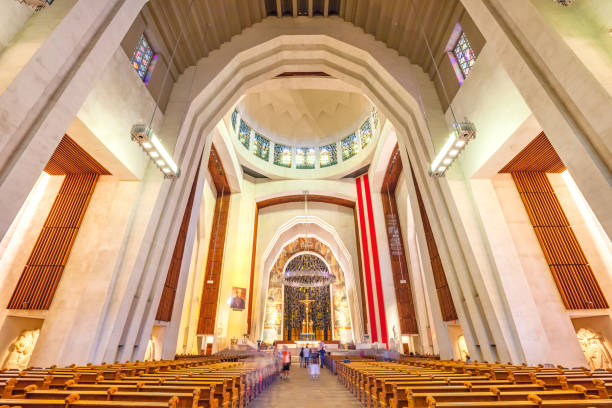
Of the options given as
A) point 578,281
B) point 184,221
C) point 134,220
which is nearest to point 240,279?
point 184,221

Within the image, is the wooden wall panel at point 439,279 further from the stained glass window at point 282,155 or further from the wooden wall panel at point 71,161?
the stained glass window at point 282,155

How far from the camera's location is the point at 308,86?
11.9 meters

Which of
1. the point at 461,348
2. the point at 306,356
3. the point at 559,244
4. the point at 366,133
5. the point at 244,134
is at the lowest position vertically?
the point at 306,356

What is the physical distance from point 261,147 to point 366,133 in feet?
23.8

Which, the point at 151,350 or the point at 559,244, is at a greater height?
the point at 559,244

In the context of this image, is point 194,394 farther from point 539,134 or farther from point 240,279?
point 240,279

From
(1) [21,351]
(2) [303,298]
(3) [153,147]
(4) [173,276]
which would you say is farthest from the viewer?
(2) [303,298]

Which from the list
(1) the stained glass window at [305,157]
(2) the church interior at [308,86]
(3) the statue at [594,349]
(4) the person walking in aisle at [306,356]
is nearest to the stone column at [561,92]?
(2) the church interior at [308,86]

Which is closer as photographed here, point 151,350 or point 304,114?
point 151,350

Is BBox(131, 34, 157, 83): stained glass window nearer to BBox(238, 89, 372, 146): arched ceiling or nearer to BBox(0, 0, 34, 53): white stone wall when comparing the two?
BBox(0, 0, 34, 53): white stone wall

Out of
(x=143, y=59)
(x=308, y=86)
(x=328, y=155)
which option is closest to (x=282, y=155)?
(x=328, y=155)

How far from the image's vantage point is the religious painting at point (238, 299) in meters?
14.7

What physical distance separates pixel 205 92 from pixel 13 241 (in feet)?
20.4

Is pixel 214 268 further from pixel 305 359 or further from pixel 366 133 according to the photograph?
pixel 366 133
